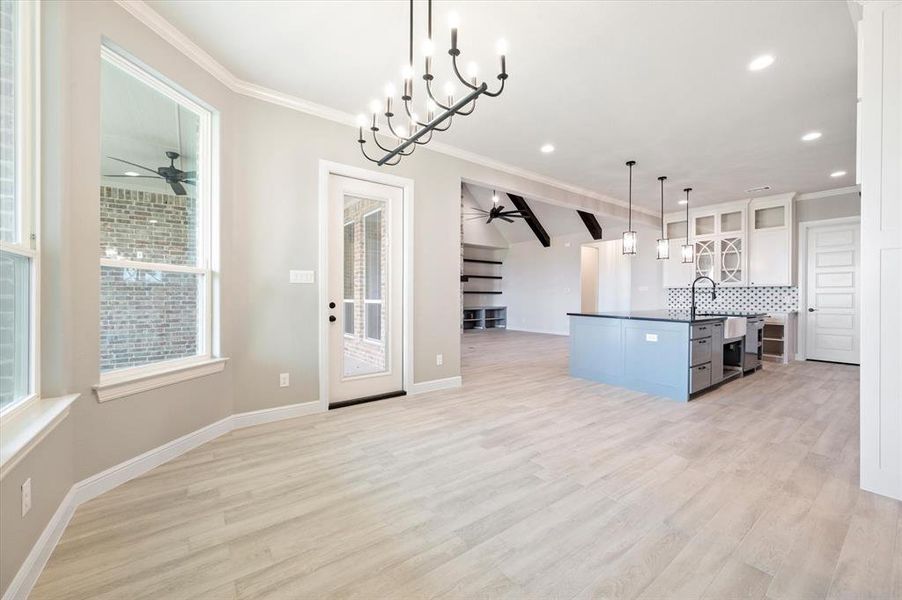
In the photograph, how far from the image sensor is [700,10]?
2150 millimetres

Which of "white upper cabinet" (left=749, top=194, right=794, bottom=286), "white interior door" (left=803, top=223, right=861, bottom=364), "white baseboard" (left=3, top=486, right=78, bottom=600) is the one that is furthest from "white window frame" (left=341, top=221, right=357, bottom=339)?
"white interior door" (left=803, top=223, right=861, bottom=364)

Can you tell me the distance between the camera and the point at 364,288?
3.74m

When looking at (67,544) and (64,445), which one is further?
(64,445)

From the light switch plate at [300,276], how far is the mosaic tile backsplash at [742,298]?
6372mm

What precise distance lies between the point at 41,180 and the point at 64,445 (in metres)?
1.27

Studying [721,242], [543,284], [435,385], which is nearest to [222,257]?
[435,385]

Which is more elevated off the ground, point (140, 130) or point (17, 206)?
→ point (140, 130)

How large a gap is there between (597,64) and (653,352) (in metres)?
2.98

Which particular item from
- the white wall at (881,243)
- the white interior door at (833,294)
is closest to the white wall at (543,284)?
the white interior door at (833,294)

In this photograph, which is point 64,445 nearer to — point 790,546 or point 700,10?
point 790,546

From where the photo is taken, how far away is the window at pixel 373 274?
3752 millimetres

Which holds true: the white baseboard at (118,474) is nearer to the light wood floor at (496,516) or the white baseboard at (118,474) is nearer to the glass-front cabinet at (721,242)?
the light wood floor at (496,516)

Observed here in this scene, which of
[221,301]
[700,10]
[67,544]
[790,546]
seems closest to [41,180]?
[221,301]

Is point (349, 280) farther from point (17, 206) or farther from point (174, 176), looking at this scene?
point (17, 206)
